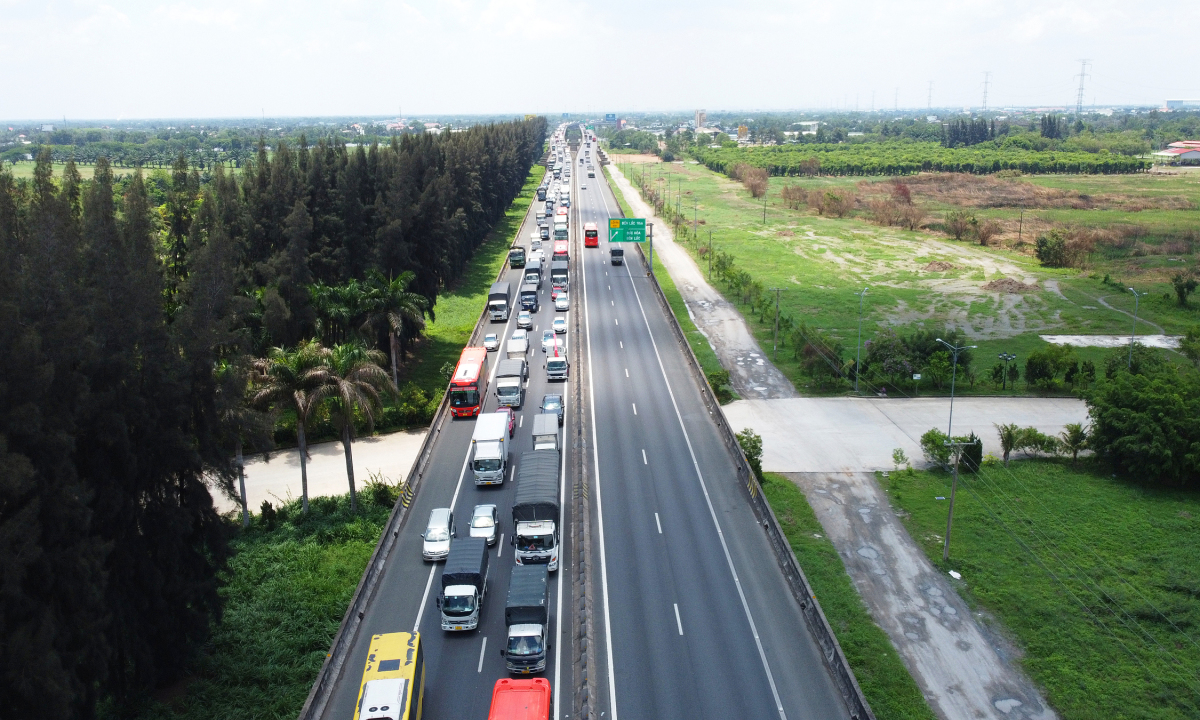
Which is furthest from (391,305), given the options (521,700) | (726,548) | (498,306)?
(521,700)

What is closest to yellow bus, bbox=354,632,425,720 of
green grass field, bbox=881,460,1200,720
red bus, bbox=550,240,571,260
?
green grass field, bbox=881,460,1200,720

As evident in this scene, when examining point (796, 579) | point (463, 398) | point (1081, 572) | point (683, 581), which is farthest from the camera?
point (463, 398)

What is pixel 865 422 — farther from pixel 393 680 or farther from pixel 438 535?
pixel 393 680

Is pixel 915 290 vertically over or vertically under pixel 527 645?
over

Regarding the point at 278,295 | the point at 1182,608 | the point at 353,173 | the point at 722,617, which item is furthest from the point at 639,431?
the point at 353,173

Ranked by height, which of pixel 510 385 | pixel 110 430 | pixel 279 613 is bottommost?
pixel 279 613

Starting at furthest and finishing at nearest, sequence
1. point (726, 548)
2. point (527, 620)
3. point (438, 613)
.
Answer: point (726, 548) < point (438, 613) < point (527, 620)
